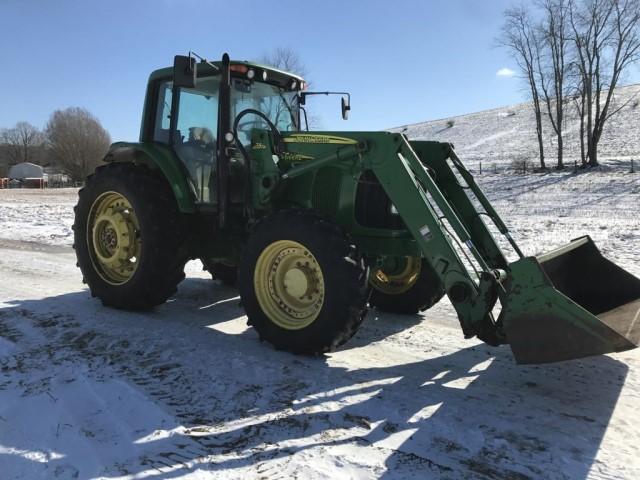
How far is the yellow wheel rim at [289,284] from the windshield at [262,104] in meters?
1.32

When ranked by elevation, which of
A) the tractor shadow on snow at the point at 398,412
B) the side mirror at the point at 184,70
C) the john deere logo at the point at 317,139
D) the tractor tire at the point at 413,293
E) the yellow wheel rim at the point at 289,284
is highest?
the side mirror at the point at 184,70

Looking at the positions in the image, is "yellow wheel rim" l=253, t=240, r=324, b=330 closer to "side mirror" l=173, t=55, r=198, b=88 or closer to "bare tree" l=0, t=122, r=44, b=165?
"side mirror" l=173, t=55, r=198, b=88

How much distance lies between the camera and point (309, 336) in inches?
168

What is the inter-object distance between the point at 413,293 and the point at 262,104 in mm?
2502

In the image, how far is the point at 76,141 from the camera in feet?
228

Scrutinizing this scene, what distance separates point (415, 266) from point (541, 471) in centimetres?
306

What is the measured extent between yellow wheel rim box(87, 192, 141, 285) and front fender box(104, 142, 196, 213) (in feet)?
1.53

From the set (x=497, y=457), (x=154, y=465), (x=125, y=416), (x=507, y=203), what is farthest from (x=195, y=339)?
(x=507, y=203)

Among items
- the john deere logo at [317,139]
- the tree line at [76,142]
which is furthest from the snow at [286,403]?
the tree line at [76,142]

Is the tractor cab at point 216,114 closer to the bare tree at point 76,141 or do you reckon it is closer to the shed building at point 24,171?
the bare tree at point 76,141

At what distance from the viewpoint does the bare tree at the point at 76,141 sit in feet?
223

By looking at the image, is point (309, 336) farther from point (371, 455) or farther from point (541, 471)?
point (541, 471)

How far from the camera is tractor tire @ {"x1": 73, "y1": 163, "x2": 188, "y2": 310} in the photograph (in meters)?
5.38

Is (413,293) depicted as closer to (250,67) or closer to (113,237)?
(250,67)
